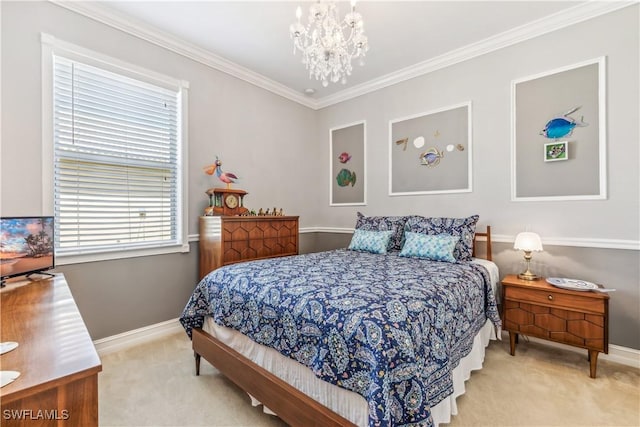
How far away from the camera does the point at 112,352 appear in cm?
251

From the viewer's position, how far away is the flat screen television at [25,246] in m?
1.62

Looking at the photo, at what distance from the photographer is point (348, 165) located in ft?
13.7

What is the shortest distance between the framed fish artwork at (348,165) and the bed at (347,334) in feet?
6.04

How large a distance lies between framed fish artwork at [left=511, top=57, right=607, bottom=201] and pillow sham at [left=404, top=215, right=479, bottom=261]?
20.6 inches

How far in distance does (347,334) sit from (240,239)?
1.95 meters

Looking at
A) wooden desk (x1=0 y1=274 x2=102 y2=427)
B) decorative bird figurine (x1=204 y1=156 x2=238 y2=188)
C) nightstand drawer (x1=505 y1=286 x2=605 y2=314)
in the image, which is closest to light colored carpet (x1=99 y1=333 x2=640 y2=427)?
nightstand drawer (x1=505 y1=286 x2=605 y2=314)

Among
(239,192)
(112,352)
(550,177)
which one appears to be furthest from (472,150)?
(112,352)

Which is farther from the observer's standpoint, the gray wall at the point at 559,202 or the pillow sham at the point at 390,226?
the pillow sham at the point at 390,226

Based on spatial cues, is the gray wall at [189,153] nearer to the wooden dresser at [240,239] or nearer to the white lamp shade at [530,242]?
the wooden dresser at [240,239]

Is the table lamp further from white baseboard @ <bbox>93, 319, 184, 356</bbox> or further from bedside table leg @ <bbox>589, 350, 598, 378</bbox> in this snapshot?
white baseboard @ <bbox>93, 319, 184, 356</bbox>

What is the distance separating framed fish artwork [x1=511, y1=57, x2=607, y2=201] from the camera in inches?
95.8

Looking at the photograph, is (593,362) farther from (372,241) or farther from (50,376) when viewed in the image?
(50,376)

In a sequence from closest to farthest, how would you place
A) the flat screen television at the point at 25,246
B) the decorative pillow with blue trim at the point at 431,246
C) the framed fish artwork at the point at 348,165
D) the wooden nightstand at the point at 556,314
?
the flat screen television at the point at 25,246
the wooden nightstand at the point at 556,314
the decorative pillow with blue trim at the point at 431,246
the framed fish artwork at the point at 348,165

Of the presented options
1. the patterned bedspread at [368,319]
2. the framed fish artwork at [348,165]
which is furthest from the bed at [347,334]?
the framed fish artwork at [348,165]
